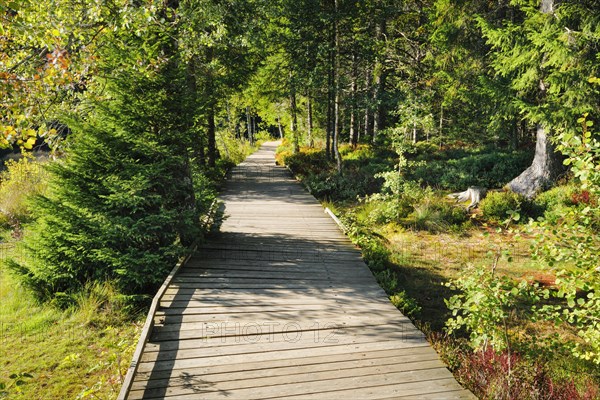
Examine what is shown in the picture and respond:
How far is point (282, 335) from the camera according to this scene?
16.9 ft

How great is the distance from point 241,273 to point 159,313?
1.91 metres

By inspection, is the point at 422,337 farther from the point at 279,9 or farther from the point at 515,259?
the point at 279,9

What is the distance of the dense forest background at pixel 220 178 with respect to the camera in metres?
4.41

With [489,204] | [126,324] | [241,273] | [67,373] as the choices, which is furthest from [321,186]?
[67,373]

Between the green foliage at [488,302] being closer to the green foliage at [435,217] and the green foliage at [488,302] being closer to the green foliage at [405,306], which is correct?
the green foliage at [405,306]

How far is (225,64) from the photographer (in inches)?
682

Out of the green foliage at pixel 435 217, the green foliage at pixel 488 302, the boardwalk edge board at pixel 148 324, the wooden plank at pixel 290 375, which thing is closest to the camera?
the boardwalk edge board at pixel 148 324

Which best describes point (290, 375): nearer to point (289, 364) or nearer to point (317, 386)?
point (289, 364)

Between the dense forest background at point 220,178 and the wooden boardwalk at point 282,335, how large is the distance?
0.56 m

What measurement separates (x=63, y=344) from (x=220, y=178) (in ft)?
43.5

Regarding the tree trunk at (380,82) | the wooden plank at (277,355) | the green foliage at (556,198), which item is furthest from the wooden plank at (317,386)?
the tree trunk at (380,82)

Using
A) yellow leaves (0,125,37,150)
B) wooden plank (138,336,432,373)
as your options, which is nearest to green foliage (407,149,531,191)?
wooden plank (138,336,432,373)

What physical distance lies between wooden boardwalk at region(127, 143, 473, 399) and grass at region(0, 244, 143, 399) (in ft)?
2.51

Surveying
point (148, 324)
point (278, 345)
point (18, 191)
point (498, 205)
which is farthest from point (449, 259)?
point (18, 191)
